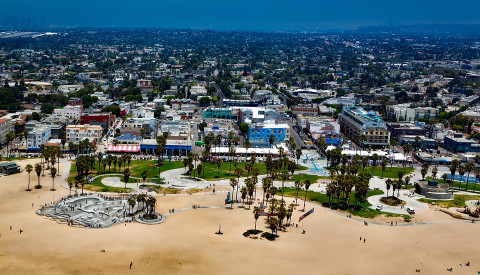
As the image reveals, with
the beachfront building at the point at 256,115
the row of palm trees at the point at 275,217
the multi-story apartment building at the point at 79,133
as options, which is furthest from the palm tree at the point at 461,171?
the multi-story apartment building at the point at 79,133

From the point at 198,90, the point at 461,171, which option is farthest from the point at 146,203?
the point at 198,90

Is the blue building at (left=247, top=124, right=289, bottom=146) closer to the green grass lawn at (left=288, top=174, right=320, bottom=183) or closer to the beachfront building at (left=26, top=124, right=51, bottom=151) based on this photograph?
the green grass lawn at (left=288, top=174, right=320, bottom=183)

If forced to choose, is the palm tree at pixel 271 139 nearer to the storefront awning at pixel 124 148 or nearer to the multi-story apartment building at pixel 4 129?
the storefront awning at pixel 124 148

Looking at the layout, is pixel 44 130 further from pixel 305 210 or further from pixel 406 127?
pixel 406 127

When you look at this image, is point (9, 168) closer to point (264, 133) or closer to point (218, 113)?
point (264, 133)

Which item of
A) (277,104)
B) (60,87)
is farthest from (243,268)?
(60,87)
